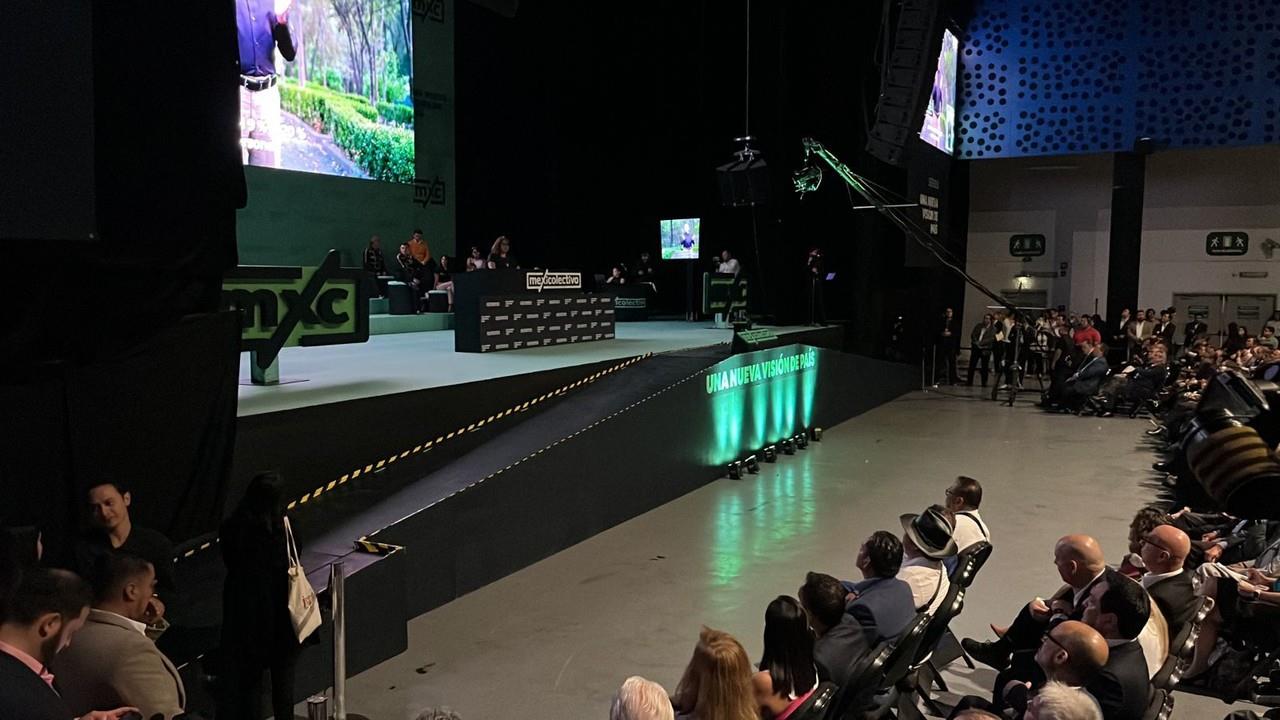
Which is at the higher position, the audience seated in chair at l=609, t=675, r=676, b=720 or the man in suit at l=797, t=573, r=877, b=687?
the audience seated in chair at l=609, t=675, r=676, b=720

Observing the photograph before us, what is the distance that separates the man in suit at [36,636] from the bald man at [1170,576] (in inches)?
149

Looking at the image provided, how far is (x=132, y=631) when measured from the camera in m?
2.75

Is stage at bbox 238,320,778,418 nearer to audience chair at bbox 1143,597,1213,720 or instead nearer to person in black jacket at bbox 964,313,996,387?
audience chair at bbox 1143,597,1213,720

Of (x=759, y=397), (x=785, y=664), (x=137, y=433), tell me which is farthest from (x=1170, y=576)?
(x=759, y=397)

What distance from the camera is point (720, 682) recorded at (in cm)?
274

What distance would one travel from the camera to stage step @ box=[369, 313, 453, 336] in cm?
1284

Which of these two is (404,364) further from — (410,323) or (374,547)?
(410,323)

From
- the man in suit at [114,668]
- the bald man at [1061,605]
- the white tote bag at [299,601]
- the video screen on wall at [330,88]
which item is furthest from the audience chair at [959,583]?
the video screen on wall at [330,88]

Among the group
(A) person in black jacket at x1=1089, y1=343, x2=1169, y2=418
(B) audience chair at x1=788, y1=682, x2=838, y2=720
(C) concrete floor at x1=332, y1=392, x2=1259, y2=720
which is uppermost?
(B) audience chair at x1=788, y1=682, x2=838, y2=720

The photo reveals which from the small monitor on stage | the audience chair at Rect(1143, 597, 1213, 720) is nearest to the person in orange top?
the small monitor on stage

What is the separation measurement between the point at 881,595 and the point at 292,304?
15.0 feet

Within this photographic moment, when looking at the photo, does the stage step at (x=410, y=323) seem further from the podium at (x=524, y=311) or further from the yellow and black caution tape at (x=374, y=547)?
the yellow and black caution tape at (x=374, y=547)

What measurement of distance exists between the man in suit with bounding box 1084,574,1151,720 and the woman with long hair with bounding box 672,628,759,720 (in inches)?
46.5

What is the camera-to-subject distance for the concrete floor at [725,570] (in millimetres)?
4645
